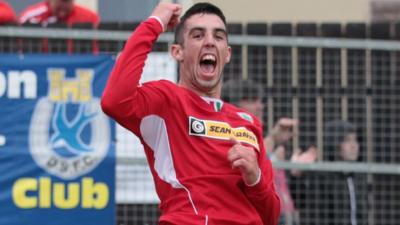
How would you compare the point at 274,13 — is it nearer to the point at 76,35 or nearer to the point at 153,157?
the point at 76,35

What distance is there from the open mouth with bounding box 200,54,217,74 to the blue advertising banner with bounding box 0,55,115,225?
13.1 ft

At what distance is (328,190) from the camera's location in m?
10.8

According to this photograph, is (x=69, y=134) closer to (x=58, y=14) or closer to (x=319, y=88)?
(x=58, y=14)

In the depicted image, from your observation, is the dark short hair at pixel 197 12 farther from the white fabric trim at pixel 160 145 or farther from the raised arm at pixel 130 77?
the white fabric trim at pixel 160 145

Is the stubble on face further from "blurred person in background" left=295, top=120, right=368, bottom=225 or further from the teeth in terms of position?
"blurred person in background" left=295, top=120, right=368, bottom=225

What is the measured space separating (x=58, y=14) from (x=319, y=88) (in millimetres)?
2364

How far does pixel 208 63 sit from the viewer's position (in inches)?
262

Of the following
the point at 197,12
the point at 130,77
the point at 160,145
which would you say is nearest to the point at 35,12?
the point at 197,12

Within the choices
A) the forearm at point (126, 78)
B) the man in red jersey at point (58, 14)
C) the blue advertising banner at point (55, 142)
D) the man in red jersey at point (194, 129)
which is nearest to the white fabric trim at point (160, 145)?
the man in red jersey at point (194, 129)

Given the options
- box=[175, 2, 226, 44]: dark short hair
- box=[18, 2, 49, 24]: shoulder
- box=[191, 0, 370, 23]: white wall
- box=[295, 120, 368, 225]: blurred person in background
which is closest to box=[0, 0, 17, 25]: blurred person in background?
box=[18, 2, 49, 24]: shoulder

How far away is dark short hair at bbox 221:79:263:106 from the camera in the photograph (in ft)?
35.0

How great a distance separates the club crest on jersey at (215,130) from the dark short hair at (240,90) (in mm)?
4037

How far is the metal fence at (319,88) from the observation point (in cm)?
1070

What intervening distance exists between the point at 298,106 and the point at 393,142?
879mm
